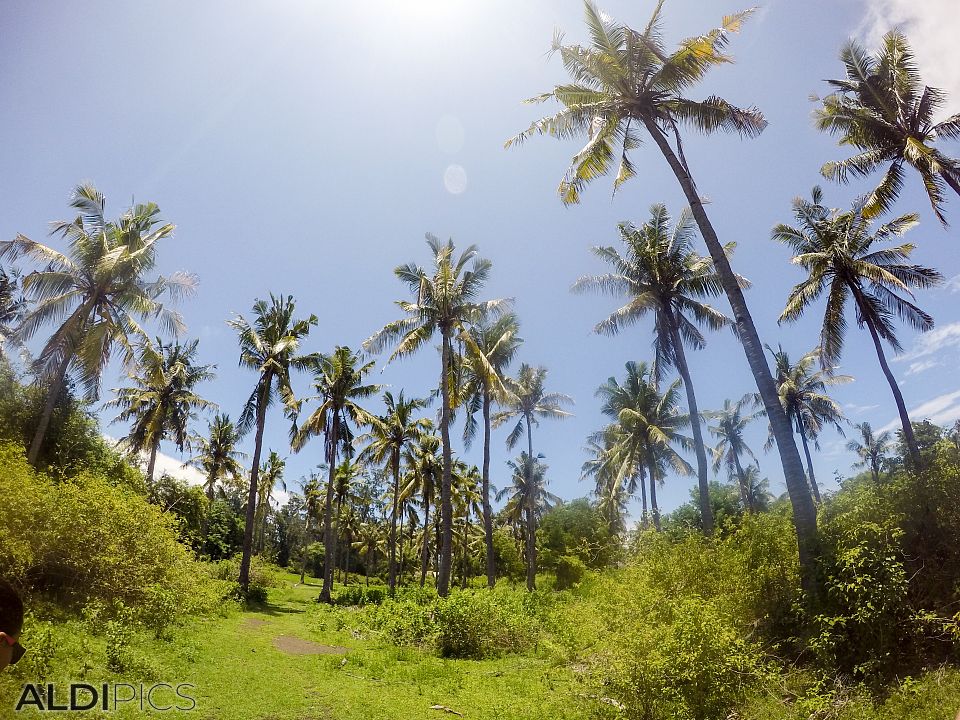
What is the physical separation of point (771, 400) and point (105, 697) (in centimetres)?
1308

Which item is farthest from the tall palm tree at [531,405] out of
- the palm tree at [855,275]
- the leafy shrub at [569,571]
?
the palm tree at [855,275]

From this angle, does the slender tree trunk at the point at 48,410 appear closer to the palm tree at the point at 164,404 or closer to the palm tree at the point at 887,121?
the palm tree at the point at 164,404

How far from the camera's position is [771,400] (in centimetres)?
983

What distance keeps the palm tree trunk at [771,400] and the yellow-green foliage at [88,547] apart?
14.2 meters

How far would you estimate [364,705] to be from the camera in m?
8.22

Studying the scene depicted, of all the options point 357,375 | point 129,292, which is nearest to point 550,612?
point 357,375

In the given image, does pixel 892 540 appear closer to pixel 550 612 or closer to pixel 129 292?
pixel 550 612

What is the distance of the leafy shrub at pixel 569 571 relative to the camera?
29609 mm

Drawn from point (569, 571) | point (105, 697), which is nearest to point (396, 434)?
point (569, 571)

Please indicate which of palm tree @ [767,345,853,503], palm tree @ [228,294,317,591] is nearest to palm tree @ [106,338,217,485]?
palm tree @ [228,294,317,591]

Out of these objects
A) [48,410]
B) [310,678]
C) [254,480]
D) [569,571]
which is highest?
[48,410]

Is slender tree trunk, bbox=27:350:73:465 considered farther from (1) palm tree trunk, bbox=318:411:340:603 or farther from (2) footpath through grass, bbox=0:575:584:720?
(1) palm tree trunk, bbox=318:411:340:603

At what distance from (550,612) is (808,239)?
18.0m

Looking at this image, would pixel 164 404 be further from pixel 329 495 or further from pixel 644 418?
pixel 644 418
